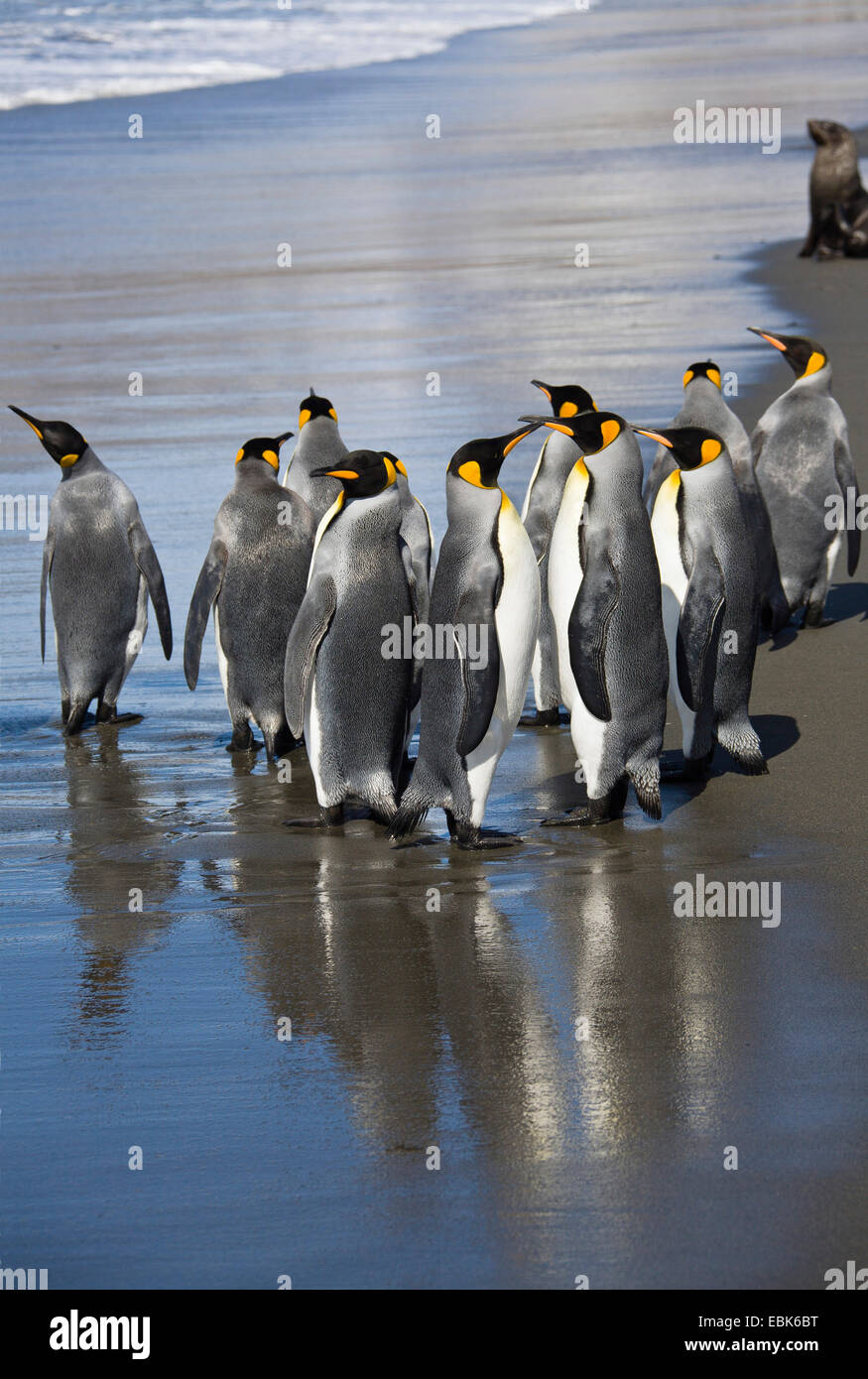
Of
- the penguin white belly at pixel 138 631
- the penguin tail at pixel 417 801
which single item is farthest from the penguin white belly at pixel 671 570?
the penguin white belly at pixel 138 631

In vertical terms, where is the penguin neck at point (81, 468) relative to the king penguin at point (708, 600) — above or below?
above

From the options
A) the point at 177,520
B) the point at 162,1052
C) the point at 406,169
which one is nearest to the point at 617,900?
the point at 162,1052

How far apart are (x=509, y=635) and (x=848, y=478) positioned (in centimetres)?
291

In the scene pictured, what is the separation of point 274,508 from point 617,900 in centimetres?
234

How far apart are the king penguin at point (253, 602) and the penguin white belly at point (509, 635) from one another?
125 centimetres

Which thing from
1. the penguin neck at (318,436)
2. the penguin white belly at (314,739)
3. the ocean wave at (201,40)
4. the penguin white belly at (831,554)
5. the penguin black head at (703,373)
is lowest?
the penguin white belly at (314,739)

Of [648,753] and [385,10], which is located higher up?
[385,10]

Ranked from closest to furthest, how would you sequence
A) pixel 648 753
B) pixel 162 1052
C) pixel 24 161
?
1. pixel 162 1052
2. pixel 648 753
3. pixel 24 161

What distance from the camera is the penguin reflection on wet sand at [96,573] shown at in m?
7.14

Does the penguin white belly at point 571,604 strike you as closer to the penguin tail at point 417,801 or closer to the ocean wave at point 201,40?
the penguin tail at point 417,801

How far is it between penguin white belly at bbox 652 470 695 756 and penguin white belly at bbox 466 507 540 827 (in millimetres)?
718
